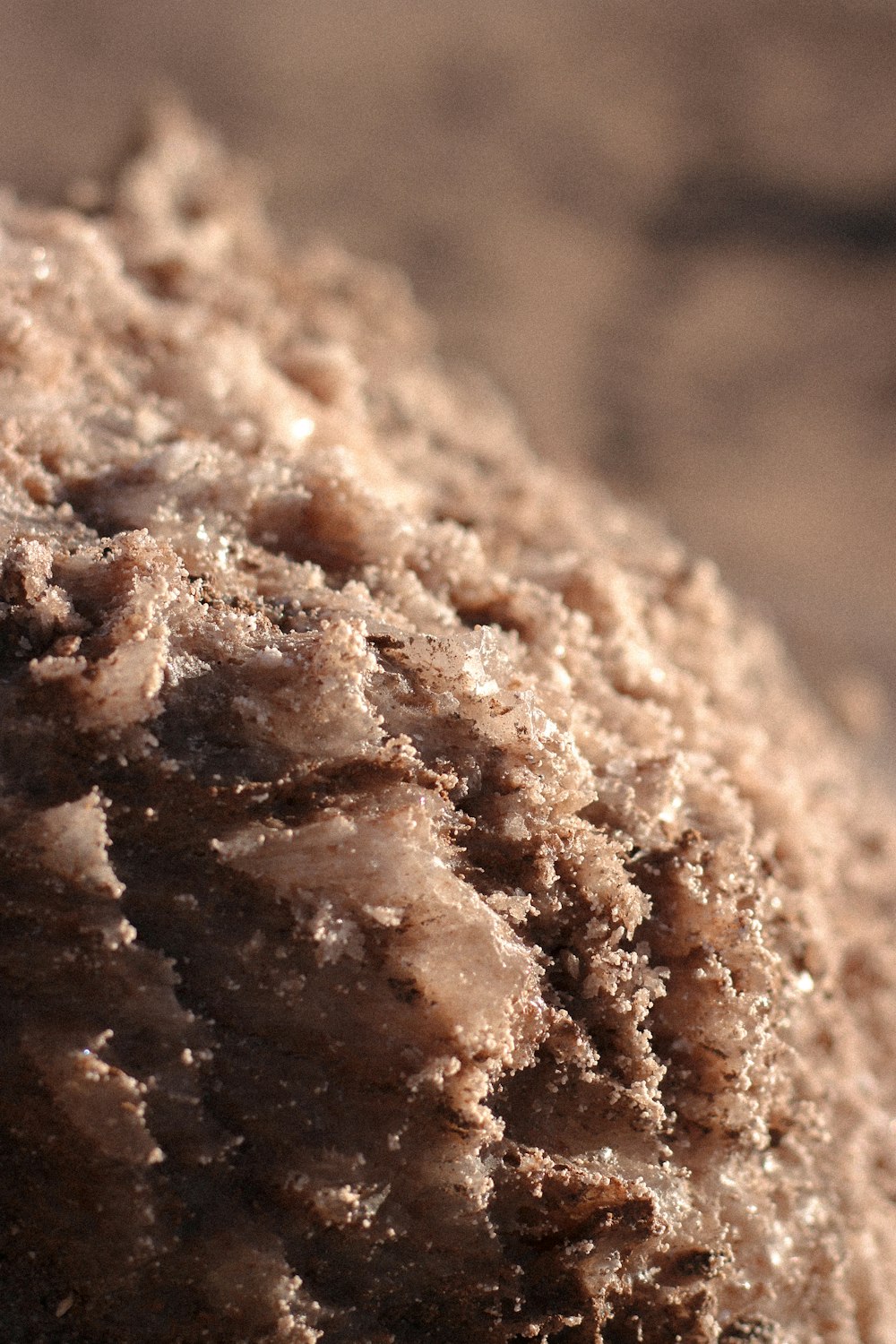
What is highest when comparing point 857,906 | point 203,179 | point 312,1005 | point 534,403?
point 534,403

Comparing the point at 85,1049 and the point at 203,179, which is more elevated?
the point at 203,179

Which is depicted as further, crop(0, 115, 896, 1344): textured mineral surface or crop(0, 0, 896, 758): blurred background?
crop(0, 0, 896, 758): blurred background

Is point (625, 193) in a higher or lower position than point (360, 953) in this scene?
higher

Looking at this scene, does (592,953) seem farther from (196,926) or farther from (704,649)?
(704,649)

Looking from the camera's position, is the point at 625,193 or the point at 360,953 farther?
the point at 625,193

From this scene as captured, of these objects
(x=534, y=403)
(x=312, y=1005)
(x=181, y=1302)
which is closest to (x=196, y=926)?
(x=312, y=1005)

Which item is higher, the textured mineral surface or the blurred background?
the blurred background
